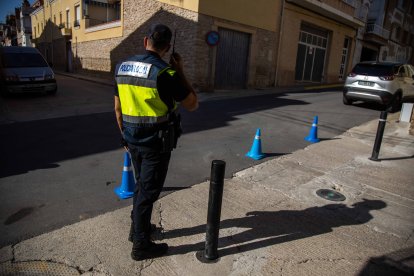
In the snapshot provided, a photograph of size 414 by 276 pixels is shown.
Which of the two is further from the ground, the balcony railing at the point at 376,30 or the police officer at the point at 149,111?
the balcony railing at the point at 376,30

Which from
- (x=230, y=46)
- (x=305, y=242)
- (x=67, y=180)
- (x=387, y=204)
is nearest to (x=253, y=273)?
(x=305, y=242)

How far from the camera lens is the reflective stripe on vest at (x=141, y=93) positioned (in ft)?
7.80

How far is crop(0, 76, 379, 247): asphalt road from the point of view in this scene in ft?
11.6

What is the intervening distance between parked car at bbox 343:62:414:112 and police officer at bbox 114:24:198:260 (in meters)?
9.53

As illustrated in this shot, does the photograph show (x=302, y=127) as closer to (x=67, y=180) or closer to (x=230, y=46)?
(x=67, y=180)

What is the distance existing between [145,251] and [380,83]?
9.97 metres

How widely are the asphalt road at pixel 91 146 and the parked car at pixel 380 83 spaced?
623 mm

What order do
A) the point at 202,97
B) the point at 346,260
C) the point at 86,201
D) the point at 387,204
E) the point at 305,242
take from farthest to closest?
Answer: 1. the point at 202,97
2. the point at 387,204
3. the point at 86,201
4. the point at 305,242
5. the point at 346,260

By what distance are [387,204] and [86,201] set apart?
12.7 feet

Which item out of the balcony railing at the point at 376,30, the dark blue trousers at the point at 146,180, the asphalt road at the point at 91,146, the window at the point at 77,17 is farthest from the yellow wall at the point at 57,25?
the balcony railing at the point at 376,30

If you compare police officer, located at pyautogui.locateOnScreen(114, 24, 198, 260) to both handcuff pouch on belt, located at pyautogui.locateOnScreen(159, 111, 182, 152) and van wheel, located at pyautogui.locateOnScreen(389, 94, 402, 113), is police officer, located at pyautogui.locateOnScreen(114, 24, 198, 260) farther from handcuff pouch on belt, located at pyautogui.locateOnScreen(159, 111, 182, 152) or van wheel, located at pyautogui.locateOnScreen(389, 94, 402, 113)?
van wheel, located at pyautogui.locateOnScreen(389, 94, 402, 113)

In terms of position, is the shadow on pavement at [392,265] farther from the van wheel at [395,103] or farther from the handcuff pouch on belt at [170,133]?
the van wheel at [395,103]

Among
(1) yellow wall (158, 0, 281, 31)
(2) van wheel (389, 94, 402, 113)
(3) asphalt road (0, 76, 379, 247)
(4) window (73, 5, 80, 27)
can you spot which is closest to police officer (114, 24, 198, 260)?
(3) asphalt road (0, 76, 379, 247)

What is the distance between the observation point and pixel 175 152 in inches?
219
